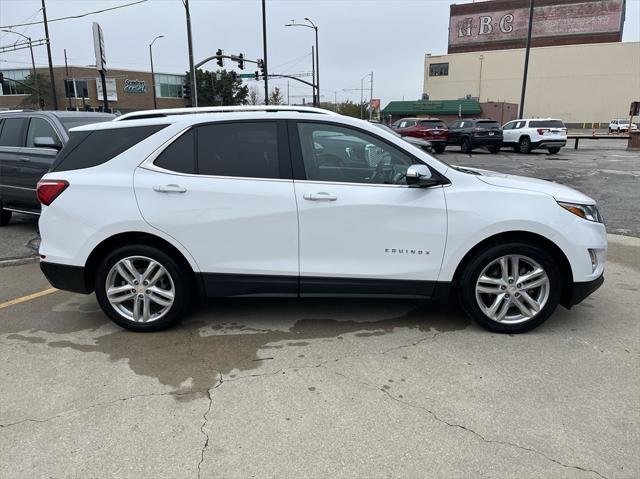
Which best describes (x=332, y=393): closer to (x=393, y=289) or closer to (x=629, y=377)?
(x=393, y=289)

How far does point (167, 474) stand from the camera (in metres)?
2.50

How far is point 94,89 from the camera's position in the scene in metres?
71.3

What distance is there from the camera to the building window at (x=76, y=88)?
67188 mm

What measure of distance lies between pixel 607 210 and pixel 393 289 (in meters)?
7.57

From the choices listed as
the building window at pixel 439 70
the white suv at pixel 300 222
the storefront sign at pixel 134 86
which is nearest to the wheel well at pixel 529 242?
the white suv at pixel 300 222

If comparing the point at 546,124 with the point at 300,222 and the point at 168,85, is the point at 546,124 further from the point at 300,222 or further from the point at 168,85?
the point at 168,85

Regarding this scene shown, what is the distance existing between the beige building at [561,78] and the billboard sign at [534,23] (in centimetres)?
676

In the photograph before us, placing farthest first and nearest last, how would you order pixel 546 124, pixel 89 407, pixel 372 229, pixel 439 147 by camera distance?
pixel 439 147 < pixel 546 124 < pixel 372 229 < pixel 89 407

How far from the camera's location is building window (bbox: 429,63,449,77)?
74.8 metres

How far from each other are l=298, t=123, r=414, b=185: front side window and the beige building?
72.6 metres

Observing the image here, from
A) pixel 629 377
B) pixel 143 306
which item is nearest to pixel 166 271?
pixel 143 306

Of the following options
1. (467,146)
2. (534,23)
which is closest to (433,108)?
(534,23)

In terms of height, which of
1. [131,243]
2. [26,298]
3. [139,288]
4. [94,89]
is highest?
[94,89]

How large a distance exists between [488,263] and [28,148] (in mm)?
6947
